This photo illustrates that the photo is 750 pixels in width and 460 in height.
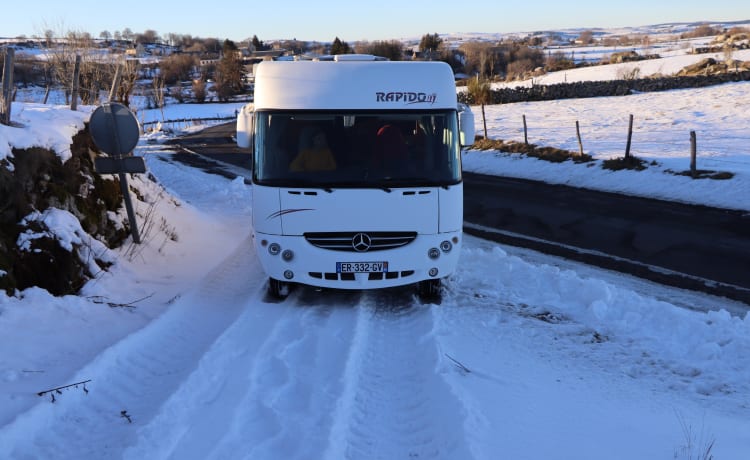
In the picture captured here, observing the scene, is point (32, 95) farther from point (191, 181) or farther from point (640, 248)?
point (640, 248)

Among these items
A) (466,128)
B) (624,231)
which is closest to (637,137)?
(624,231)

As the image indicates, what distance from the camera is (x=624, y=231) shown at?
12281mm

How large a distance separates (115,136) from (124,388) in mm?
4692

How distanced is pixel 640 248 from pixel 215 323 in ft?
25.6

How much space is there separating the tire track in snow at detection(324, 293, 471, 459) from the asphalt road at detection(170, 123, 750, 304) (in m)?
4.67

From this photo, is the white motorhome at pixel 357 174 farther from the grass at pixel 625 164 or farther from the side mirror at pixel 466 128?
the grass at pixel 625 164

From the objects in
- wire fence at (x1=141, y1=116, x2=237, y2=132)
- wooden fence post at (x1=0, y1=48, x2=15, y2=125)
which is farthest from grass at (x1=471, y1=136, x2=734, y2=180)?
wire fence at (x1=141, y1=116, x2=237, y2=132)

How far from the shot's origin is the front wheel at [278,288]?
25.1 ft

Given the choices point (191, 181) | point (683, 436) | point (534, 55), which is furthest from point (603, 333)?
point (534, 55)

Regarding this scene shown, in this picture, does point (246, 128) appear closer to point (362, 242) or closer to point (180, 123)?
point (362, 242)

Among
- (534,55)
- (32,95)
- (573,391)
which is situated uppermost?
(534,55)

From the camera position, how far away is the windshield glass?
7.26m

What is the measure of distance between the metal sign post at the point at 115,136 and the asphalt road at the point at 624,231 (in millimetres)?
6649

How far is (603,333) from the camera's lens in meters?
6.48
